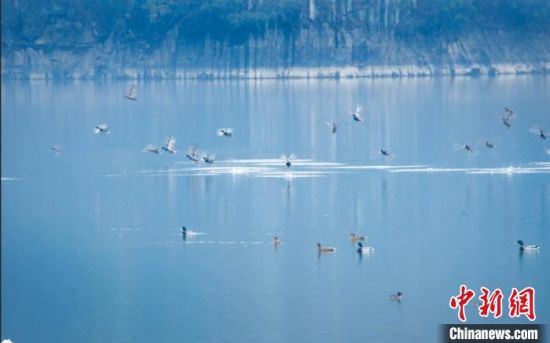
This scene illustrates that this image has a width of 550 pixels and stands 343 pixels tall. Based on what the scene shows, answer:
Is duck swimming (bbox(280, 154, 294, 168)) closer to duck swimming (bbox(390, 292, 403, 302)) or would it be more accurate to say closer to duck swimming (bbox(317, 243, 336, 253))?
duck swimming (bbox(317, 243, 336, 253))

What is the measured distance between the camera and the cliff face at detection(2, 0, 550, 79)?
12975 centimetres

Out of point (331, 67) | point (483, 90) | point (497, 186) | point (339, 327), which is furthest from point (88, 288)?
point (331, 67)

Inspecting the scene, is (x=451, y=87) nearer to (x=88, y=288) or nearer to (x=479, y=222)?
(x=479, y=222)

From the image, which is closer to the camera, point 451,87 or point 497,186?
point 497,186

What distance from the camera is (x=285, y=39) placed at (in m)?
132

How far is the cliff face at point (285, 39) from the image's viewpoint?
12975cm

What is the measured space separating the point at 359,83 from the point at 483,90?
2020cm

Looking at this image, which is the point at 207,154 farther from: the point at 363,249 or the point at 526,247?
the point at 526,247

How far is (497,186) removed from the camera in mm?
41531

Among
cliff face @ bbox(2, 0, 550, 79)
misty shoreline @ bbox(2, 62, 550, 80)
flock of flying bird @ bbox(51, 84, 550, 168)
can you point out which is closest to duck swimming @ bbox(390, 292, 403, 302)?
flock of flying bird @ bbox(51, 84, 550, 168)

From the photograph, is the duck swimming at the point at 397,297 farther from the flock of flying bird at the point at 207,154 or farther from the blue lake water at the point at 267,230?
the flock of flying bird at the point at 207,154

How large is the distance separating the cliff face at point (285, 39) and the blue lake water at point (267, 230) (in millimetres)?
64139

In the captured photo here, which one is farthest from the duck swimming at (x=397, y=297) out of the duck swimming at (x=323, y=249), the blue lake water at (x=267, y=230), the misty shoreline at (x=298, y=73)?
the misty shoreline at (x=298, y=73)

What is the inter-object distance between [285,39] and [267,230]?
97.6 metres
